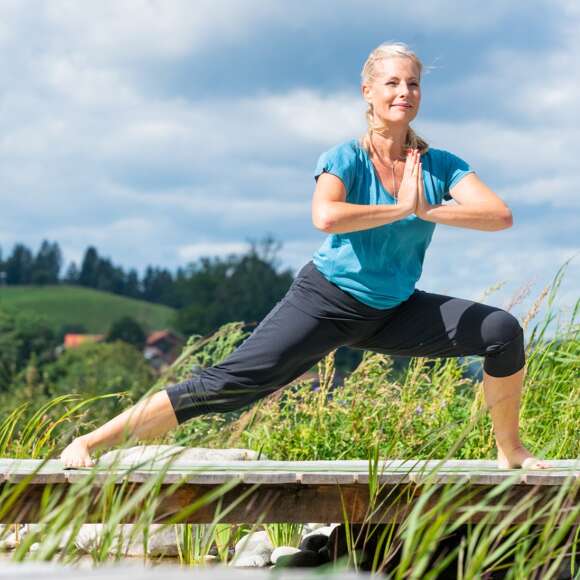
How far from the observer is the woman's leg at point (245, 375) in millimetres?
4074

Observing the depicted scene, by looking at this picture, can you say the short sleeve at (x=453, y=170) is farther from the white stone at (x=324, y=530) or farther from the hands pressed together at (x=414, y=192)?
the white stone at (x=324, y=530)

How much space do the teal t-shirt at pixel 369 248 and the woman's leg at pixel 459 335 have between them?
0.32 ft

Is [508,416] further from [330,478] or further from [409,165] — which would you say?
[409,165]

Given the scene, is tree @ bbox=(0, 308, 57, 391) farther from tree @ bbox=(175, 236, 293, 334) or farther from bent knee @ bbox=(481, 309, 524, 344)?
bent knee @ bbox=(481, 309, 524, 344)

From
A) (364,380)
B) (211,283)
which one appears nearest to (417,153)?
(364,380)

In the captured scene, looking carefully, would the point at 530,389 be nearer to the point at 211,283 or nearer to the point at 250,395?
the point at 250,395

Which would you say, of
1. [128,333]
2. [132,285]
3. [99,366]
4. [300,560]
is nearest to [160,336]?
[128,333]

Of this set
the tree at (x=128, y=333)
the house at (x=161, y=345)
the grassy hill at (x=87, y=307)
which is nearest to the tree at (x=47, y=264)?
the grassy hill at (x=87, y=307)

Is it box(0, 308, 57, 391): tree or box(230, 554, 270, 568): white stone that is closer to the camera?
box(230, 554, 270, 568): white stone

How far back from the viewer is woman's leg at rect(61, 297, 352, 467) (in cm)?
407

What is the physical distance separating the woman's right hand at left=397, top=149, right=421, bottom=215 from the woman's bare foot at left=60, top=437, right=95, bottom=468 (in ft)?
5.29

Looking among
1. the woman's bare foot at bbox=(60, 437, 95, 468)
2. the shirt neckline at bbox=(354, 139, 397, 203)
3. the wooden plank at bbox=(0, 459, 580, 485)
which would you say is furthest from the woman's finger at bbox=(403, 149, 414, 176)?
the woman's bare foot at bbox=(60, 437, 95, 468)

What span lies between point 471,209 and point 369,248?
1.49 feet

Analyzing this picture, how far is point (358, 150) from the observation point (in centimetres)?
424
